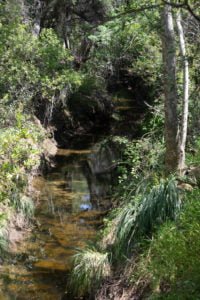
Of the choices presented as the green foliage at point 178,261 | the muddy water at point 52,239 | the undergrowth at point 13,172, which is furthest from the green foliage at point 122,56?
the green foliage at point 178,261

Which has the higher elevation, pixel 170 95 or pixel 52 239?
pixel 170 95

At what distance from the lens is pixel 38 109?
17.2 metres

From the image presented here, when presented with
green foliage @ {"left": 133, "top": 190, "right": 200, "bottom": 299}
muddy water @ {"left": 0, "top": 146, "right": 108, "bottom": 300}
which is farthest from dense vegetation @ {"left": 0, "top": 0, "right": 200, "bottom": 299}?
muddy water @ {"left": 0, "top": 146, "right": 108, "bottom": 300}

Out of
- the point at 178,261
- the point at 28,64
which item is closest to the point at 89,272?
the point at 178,261

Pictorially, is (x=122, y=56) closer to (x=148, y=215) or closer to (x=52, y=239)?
(x=52, y=239)

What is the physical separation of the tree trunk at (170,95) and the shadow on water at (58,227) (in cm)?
267

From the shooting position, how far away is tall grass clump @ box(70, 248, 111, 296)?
23.3 feet

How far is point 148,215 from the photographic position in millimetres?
7195

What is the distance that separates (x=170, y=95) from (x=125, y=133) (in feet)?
41.7

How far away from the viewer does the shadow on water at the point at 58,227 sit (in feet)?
26.3

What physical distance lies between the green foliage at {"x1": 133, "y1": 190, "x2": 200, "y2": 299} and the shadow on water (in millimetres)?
2258

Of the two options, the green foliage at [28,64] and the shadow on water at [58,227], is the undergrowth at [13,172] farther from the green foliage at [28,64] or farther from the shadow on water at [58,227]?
the green foliage at [28,64]

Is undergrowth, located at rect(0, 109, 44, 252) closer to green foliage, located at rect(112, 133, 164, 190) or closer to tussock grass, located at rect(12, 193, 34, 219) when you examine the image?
tussock grass, located at rect(12, 193, 34, 219)

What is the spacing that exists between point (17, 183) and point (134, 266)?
4.74 metres
